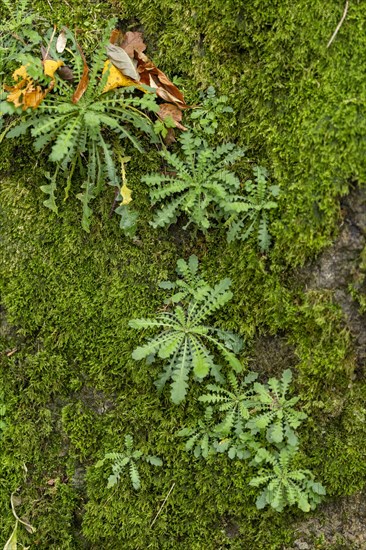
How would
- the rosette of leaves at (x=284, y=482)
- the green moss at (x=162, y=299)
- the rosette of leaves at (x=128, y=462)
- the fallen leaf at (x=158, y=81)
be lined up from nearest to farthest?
the green moss at (x=162, y=299) < the rosette of leaves at (x=284, y=482) < the fallen leaf at (x=158, y=81) < the rosette of leaves at (x=128, y=462)

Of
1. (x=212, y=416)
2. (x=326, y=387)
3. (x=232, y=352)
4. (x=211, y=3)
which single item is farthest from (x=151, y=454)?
(x=211, y=3)

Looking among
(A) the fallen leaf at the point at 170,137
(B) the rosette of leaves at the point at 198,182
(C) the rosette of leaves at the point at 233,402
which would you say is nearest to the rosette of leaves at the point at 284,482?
(C) the rosette of leaves at the point at 233,402

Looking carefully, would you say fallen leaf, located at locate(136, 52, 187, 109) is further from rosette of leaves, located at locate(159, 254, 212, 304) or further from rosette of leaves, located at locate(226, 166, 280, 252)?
rosette of leaves, located at locate(159, 254, 212, 304)

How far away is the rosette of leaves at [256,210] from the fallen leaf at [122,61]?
0.92 meters

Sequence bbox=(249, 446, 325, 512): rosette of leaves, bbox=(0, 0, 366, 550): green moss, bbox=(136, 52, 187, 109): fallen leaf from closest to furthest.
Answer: bbox=(0, 0, 366, 550): green moss, bbox=(249, 446, 325, 512): rosette of leaves, bbox=(136, 52, 187, 109): fallen leaf

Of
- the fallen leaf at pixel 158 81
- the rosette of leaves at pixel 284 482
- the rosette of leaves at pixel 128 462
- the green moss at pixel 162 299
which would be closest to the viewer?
the green moss at pixel 162 299

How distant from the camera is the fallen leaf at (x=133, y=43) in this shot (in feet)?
10.6

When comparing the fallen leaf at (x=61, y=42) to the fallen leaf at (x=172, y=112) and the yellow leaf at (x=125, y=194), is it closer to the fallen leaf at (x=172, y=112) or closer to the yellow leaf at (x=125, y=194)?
the fallen leaf at (x=172, y=112)

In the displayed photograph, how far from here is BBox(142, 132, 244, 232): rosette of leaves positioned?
3.14 metres

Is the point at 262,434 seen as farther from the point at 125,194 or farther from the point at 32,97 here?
the point at 32,97

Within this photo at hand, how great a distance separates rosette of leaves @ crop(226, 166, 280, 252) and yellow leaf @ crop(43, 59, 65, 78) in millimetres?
1292

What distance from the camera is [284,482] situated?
3.11 metres

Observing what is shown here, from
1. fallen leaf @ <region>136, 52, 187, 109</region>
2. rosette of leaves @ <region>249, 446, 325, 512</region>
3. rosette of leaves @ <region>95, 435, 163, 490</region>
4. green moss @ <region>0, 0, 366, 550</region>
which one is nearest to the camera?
green moss @ <region>0, 0, 366, 550</region>

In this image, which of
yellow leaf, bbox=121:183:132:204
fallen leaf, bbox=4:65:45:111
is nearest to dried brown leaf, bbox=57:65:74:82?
fallen leaf, bbox=4:65:45:111
